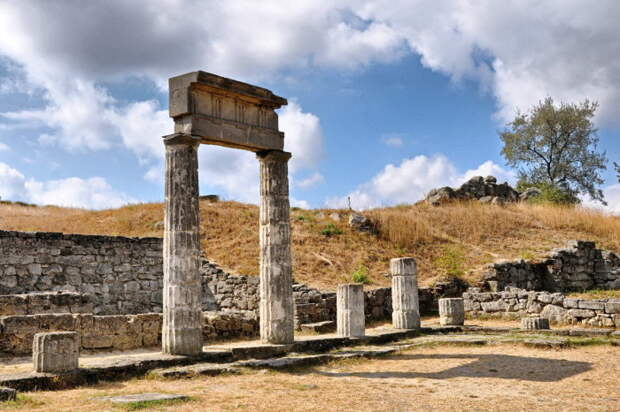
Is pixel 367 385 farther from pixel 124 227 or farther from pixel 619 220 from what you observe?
pixel 619 220

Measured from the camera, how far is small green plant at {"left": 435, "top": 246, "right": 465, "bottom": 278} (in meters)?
23.0

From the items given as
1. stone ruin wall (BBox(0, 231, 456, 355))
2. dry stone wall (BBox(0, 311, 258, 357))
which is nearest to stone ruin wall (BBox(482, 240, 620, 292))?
stone ruin wall (BBox(0, 231, 456, 355))

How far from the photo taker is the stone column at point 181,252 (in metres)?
10.7

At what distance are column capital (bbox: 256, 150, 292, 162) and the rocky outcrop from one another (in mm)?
19691

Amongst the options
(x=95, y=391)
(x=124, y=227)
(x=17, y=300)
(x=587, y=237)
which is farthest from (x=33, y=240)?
(x=587, y=237)

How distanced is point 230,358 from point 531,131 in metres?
37.1

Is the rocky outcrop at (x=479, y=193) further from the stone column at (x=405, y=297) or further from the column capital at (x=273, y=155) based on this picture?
the column capital at (x=273, y=155)

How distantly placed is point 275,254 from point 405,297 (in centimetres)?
515

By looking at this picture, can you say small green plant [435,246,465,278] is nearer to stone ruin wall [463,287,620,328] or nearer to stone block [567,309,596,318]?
stone ruin wall [463,287,620,328]

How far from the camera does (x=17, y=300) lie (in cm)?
1319

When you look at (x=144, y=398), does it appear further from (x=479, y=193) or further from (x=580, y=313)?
(x=479, y=193)

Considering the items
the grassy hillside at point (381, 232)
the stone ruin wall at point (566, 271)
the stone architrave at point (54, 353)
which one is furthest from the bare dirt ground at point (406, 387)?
the stone ruin wall at point (566, 271)

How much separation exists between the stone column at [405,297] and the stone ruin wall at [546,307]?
12.4 ft

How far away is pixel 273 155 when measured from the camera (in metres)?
12.7
